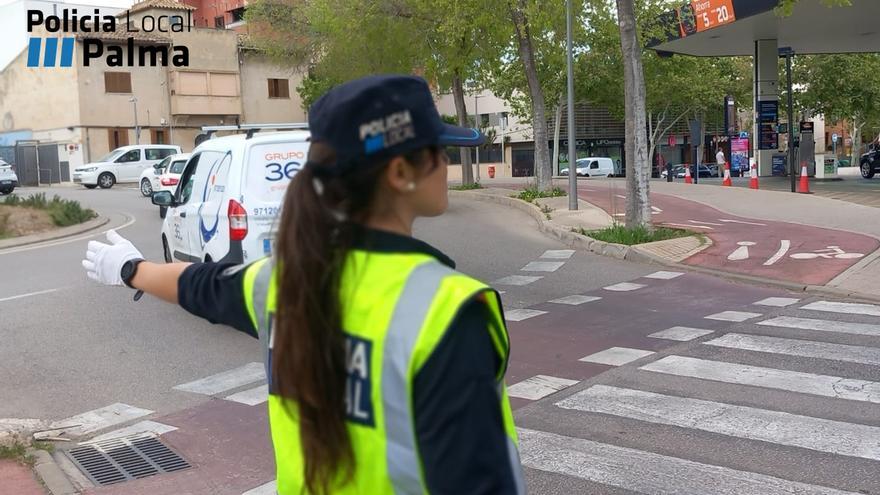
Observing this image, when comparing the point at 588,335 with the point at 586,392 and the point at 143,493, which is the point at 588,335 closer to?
the point at 586,392

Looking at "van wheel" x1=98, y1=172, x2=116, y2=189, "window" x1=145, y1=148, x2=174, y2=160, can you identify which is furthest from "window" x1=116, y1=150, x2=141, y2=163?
"van wheel" x1=98, y1=172, x2=116, y2=189

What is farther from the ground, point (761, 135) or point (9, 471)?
point (761, 135)

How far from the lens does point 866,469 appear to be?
536 cm

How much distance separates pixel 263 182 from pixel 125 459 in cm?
398

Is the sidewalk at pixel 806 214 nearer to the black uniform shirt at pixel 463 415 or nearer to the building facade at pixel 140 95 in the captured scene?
the black uniform shirt at pixel 463 415

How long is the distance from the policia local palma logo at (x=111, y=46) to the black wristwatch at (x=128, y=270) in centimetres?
4746

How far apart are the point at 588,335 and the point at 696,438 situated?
3.29 meters

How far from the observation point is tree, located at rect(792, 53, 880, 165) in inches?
1854

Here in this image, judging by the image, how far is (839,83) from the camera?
4778 cm

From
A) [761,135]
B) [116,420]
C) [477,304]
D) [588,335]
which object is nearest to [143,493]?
[116,420]

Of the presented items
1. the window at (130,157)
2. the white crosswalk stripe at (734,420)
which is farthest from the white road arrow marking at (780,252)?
the window at (130,157)

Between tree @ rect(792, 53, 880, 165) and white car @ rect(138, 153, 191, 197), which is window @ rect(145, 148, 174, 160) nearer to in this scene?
white car @ rect(138, 153, 191, 197)

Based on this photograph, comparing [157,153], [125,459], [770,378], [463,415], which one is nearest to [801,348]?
[770,378]

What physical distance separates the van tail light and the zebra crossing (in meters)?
3.83
